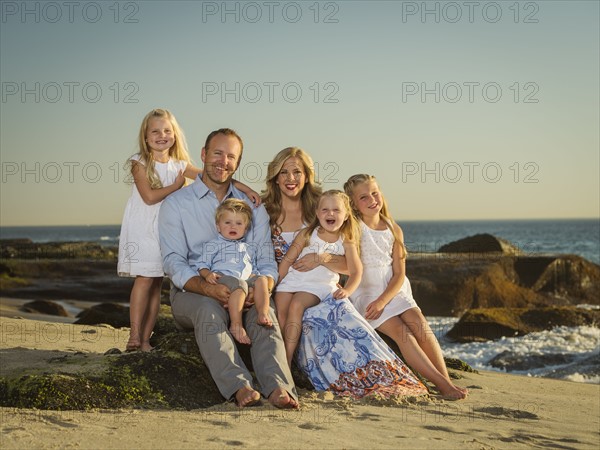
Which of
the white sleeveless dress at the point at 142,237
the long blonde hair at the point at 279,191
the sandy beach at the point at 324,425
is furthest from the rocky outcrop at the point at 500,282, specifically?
the white sleeveless dress at the point at 142,237

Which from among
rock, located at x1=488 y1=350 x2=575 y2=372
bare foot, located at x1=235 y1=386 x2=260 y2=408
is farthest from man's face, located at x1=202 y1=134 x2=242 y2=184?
rock, located at x1=488 y1=350 x2=575 y2=372

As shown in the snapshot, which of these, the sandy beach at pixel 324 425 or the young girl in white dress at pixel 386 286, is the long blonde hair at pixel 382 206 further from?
the sandy beach at pixel 324 425

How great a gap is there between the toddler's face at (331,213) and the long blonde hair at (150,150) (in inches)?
60.6

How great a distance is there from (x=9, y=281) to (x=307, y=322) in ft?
60.3

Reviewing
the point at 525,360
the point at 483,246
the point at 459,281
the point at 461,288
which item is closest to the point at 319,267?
the point at 525,360

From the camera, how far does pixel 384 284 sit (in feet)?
19.9

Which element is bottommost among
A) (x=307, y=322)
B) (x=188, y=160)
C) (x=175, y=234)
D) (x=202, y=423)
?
(x=202, y=423)

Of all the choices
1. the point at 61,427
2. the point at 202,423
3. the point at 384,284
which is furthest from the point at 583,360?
the point at 61,427

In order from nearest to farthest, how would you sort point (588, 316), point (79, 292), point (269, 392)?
point (269, 392) → point (588, 316) → point (79, 292)

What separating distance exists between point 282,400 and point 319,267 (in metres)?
1.38

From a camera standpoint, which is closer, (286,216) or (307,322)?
(307,322)

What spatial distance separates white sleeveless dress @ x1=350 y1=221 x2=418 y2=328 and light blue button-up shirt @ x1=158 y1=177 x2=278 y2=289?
0.87 meters

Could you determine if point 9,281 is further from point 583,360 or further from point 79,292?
point 583,360

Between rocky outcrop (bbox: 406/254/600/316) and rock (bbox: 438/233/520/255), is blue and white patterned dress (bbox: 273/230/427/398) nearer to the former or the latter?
rocky outcrop (bbox: 406/254/600/316)
